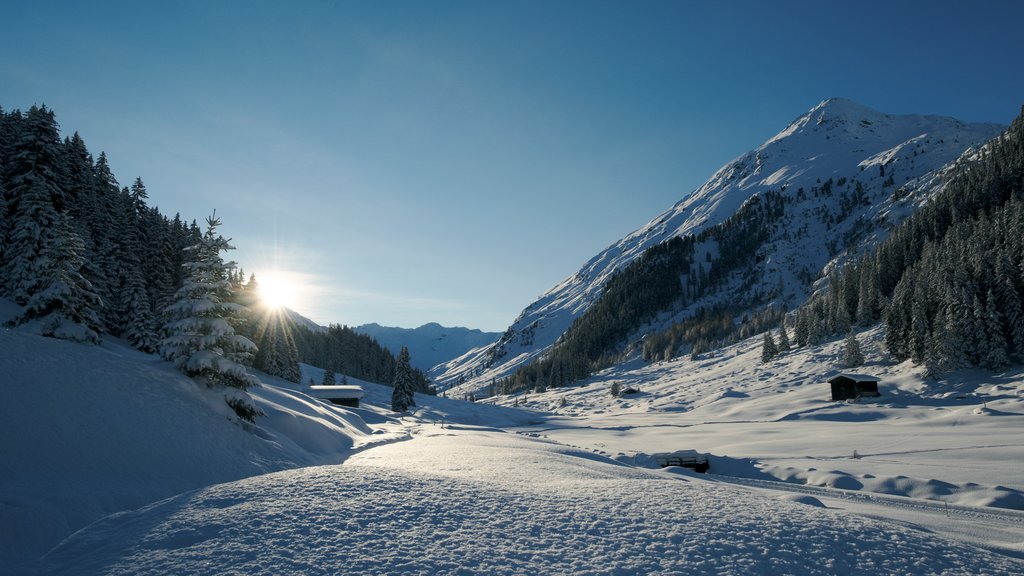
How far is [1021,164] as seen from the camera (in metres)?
97.4

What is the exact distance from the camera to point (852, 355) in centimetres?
6800

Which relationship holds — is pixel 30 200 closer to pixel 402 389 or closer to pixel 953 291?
pixel 402 389

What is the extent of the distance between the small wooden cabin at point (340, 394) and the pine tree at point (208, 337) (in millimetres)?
40131

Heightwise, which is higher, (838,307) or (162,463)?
(838,307)

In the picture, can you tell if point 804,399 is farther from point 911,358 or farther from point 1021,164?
point 1021,164

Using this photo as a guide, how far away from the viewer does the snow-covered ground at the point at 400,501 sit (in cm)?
598

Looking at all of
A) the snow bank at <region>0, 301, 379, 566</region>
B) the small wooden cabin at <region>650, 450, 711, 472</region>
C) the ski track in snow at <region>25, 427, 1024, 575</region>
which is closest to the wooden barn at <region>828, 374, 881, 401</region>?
the small wooden cabin at <region>650, 450, 711, 472</region>

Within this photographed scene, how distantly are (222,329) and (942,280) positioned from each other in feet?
263

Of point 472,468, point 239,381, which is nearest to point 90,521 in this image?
point 472,468

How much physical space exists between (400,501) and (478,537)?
2115mm

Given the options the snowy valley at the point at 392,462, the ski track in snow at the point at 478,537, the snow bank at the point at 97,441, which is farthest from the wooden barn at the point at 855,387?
the snow bank at the point at 97,441

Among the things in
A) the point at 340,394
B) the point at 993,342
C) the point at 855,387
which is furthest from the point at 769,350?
the point at 340,394

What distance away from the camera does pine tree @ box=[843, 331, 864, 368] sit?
6744 centimetres

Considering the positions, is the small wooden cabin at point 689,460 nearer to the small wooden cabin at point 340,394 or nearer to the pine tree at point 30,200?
the pine tree at point 30,200
